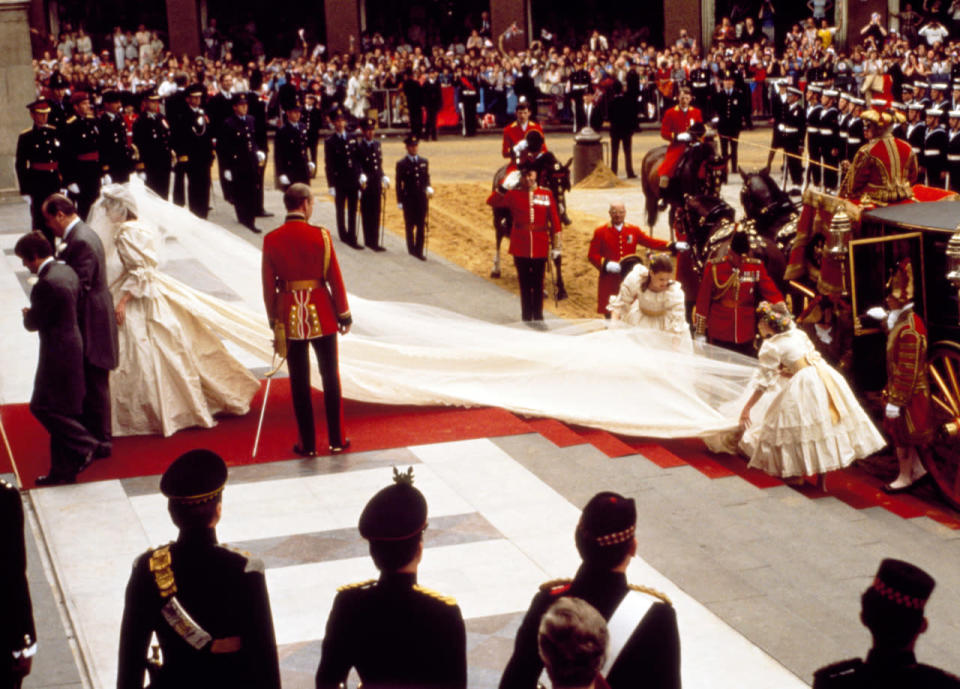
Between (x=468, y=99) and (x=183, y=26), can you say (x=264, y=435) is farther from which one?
(x=183, y=26)

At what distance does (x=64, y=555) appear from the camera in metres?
8.02

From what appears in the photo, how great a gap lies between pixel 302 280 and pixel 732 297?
12.1ft

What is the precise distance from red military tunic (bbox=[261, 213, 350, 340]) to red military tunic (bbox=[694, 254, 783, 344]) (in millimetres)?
3390

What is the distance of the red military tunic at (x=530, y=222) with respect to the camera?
14570 millimetres

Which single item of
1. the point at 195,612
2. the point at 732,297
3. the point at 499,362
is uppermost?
the point at 195,612

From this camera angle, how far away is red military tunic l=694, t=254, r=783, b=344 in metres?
11.4

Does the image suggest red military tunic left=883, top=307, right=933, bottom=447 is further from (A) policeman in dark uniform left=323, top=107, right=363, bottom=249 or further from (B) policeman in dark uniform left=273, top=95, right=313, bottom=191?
(B) policeman in dark uniform left=273, top=95, right=313, bottom=191

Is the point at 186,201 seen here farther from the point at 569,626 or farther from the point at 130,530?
the point at 569,626

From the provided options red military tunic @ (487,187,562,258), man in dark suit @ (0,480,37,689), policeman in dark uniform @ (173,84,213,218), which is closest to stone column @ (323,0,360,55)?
policeman in dark uniform @ (173,84,213,218)

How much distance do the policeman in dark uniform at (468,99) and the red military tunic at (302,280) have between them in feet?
79.8

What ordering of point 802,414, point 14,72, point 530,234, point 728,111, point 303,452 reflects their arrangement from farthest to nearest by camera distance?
1. point 728,111
2. point 14,72
3. point 530,234
4. point 303,452
5. point 802,414

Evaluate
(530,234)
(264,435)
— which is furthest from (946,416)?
(530,234)

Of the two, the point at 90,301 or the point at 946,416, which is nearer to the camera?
the point at 90,301

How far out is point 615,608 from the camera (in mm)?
4078
